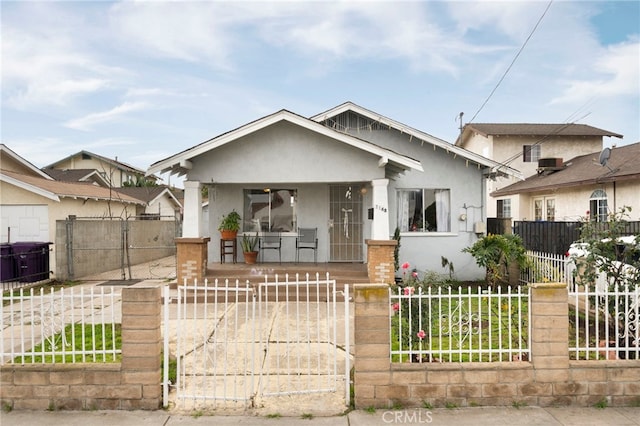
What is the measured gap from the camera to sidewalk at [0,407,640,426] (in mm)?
4301

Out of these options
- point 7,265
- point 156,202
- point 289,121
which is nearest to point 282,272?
point 289,121

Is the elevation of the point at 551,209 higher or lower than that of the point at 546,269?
higher

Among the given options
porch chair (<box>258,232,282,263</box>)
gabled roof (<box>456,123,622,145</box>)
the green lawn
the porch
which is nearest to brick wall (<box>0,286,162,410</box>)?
the green lawn

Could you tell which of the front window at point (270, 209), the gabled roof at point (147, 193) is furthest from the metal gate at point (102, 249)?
the gabled roof at point (147, 193)

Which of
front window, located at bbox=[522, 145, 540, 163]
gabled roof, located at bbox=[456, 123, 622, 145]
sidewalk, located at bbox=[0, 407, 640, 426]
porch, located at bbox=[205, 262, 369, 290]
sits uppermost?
gabled roof, located at bbox=[456, 123, 622, 145]

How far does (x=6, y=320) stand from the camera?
8.16 meters

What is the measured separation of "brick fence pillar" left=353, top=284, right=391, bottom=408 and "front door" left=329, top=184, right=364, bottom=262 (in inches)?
340

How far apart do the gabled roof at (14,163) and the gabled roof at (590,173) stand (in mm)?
20439

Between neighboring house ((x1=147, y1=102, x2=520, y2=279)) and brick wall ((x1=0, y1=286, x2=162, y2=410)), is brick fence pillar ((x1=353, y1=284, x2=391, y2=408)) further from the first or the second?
neighboring house ((x1=147, y1=102, x2=520, y2=279))

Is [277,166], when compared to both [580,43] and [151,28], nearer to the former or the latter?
[151,28]

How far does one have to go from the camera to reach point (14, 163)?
667 inches

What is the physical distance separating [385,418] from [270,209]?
9328mm

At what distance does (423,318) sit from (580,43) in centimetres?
1161

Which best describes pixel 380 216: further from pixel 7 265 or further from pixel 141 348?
pixel 7 265
